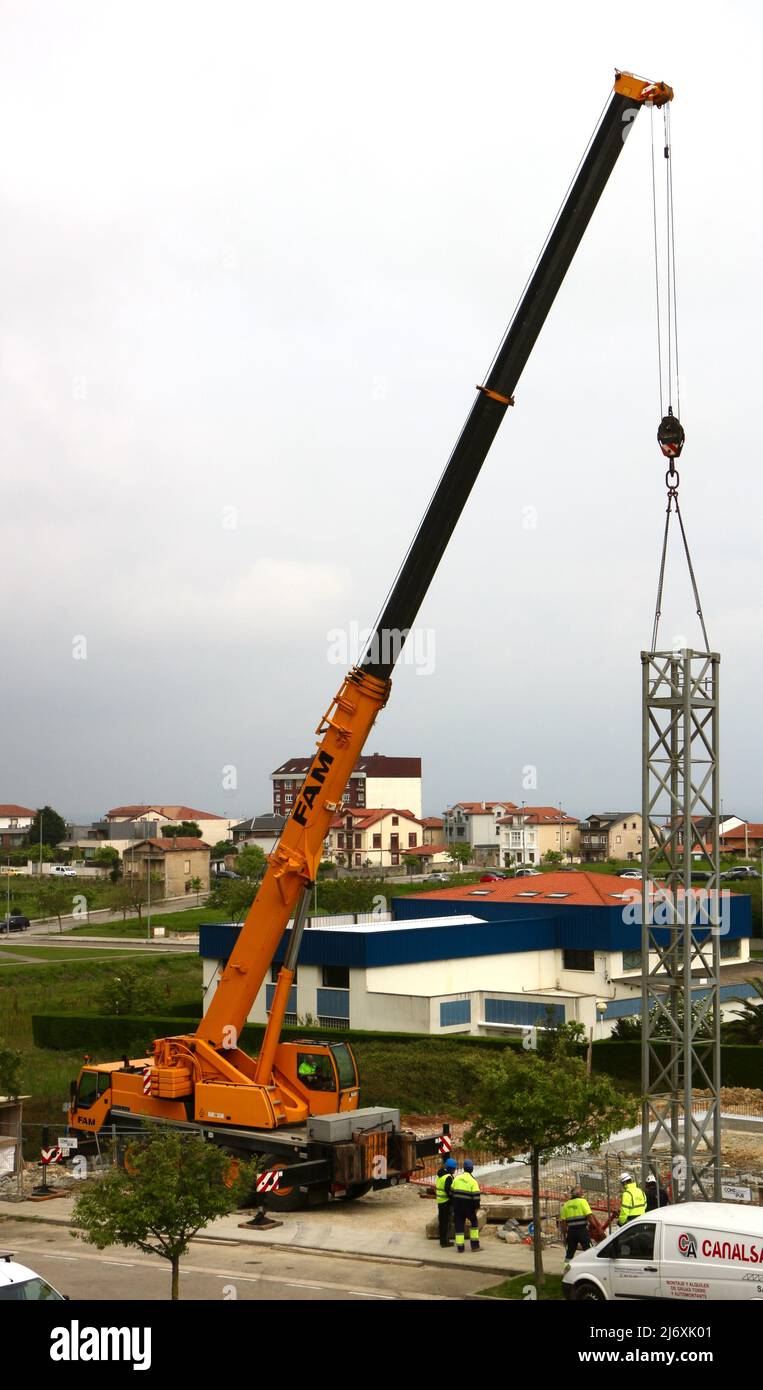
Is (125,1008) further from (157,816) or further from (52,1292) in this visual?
(157,816)

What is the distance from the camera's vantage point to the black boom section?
64.0 feet

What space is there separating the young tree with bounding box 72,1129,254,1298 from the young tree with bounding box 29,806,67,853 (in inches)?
5941

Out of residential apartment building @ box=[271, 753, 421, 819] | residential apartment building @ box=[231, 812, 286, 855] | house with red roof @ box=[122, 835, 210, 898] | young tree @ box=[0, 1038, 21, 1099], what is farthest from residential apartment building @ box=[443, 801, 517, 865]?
young tree @ box=[0, 1038, 21, 1099]

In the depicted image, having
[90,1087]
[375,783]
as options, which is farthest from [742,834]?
[90,1087]

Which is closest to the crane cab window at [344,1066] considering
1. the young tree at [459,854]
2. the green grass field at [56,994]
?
the green grass field at [56,994]

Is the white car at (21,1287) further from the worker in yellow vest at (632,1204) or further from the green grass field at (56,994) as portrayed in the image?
the green grass field at (56,994)

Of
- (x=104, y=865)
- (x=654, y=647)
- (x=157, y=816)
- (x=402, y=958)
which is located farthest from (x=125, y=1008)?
(x=157, y=816)

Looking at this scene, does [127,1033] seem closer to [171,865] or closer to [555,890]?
[555,890]

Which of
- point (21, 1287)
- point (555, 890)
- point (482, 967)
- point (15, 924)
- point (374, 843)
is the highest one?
point (374, 843)

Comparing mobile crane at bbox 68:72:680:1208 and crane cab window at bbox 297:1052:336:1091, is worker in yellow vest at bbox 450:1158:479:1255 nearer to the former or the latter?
mobile crane at bbox 68:72:680:1208

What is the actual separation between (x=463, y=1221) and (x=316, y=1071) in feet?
13.1

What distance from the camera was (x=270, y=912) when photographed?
73.0 feet

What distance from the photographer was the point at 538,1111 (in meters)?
17.2
